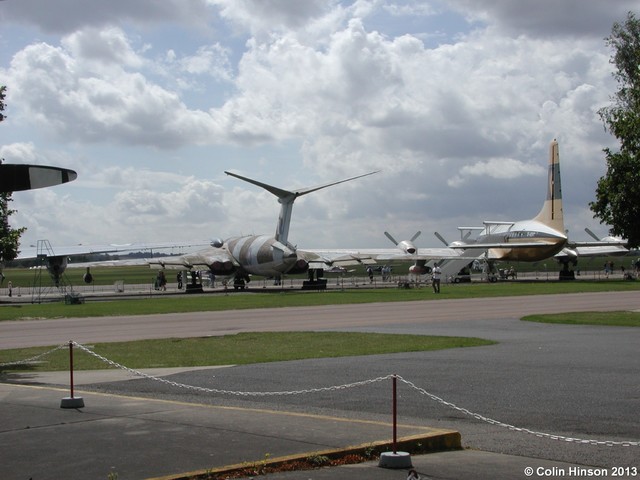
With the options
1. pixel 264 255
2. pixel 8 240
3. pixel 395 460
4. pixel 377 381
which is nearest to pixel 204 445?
pixel 395 460

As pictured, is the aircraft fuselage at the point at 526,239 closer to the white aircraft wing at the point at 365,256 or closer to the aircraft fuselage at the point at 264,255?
the white aircraft wing at the point at 365,256

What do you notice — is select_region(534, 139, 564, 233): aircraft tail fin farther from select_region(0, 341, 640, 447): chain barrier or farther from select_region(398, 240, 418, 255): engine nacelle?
select_region(0, 341, 640, 447): chain barrier

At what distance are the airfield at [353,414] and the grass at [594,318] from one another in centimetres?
572

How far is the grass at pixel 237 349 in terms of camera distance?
1988 cm

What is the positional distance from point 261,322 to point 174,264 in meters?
36.0

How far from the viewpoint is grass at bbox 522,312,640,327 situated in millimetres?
29281

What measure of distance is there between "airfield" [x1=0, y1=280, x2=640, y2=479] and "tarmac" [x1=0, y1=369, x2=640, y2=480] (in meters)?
0.02

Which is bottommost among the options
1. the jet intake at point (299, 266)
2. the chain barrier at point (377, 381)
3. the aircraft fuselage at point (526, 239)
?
the chain barrier at point (377, 381)

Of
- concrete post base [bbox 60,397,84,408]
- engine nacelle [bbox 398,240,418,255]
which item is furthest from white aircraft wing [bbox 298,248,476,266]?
concrete post base [bbox 60,397,84,408]

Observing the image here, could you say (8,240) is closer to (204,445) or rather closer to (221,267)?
(221,267)

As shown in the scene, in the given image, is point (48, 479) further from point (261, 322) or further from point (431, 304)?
point (431, 304)

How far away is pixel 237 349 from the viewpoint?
2253 cm

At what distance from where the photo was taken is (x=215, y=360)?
2028 cm

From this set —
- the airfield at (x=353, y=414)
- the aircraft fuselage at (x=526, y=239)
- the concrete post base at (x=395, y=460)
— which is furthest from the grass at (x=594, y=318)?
the aircraft fuselage at (x=526, y=239)
